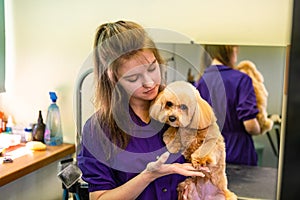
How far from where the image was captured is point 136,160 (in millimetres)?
1286

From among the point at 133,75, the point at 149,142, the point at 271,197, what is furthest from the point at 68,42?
the point at 271,197

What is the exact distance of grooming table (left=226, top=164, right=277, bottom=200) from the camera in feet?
4.43

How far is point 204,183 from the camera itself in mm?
1289

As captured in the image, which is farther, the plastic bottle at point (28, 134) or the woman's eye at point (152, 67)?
the plastic bottle at point (28, 134)

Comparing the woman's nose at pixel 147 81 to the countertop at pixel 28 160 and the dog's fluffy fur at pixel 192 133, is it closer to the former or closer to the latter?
the dog's fluffy fur at pixel 192 133

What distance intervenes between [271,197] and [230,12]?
2.37ft

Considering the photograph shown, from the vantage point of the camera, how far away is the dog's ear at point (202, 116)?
4.11 feet

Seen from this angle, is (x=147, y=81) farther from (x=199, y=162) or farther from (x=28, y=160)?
(x=28, y=160)

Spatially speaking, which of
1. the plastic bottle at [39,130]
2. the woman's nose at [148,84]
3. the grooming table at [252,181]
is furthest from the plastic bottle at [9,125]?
the grooming table at [252,181]

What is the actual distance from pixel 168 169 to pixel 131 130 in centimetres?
19

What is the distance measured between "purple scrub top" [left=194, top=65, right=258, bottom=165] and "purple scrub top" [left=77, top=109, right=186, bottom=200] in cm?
21

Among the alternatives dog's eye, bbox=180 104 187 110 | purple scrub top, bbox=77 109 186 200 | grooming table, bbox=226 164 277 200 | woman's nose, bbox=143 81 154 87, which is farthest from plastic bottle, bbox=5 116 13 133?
grooming table, bbox=226 164 277 200

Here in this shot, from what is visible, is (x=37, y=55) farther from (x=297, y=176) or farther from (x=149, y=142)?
(x=297, y=176)

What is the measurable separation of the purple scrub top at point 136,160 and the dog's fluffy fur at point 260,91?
1.08ft
